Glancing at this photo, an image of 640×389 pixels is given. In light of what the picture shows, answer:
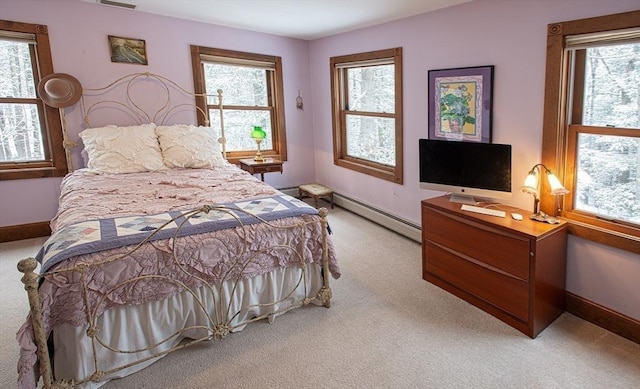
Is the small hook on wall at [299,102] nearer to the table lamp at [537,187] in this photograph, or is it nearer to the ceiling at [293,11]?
the ceiling at [293,11]

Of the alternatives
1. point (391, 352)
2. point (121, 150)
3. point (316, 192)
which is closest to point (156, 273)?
point (391, 352)

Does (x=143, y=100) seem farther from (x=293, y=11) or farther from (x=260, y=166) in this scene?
(x=293, y=11)

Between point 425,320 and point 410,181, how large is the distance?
5.52ft

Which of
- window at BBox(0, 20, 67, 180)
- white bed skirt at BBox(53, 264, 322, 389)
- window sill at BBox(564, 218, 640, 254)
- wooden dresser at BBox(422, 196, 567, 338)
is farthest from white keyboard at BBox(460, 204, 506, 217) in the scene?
window at BBox(0, 20, 67, 180)

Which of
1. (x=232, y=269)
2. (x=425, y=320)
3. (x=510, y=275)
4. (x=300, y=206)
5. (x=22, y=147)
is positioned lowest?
(x=425, y=320)

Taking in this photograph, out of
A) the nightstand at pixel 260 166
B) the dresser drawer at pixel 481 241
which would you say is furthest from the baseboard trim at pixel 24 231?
the dresser drawer at pixel 481 241

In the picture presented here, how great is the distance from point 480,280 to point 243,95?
356 centimetres

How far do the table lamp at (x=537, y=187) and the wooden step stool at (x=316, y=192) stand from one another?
2648 millimetres

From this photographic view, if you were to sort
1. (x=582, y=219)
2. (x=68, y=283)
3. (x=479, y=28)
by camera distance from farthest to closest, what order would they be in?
(x=479, y=28) → (x=582, y=219) → (x=68, y=283)

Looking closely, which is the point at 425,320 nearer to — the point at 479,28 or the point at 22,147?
the point at 479,28

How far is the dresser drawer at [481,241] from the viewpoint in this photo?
234 centimetres

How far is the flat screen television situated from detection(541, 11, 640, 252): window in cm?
27

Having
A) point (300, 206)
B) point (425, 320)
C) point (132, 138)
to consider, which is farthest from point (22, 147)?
point (425, 320)

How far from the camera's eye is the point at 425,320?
255cm
